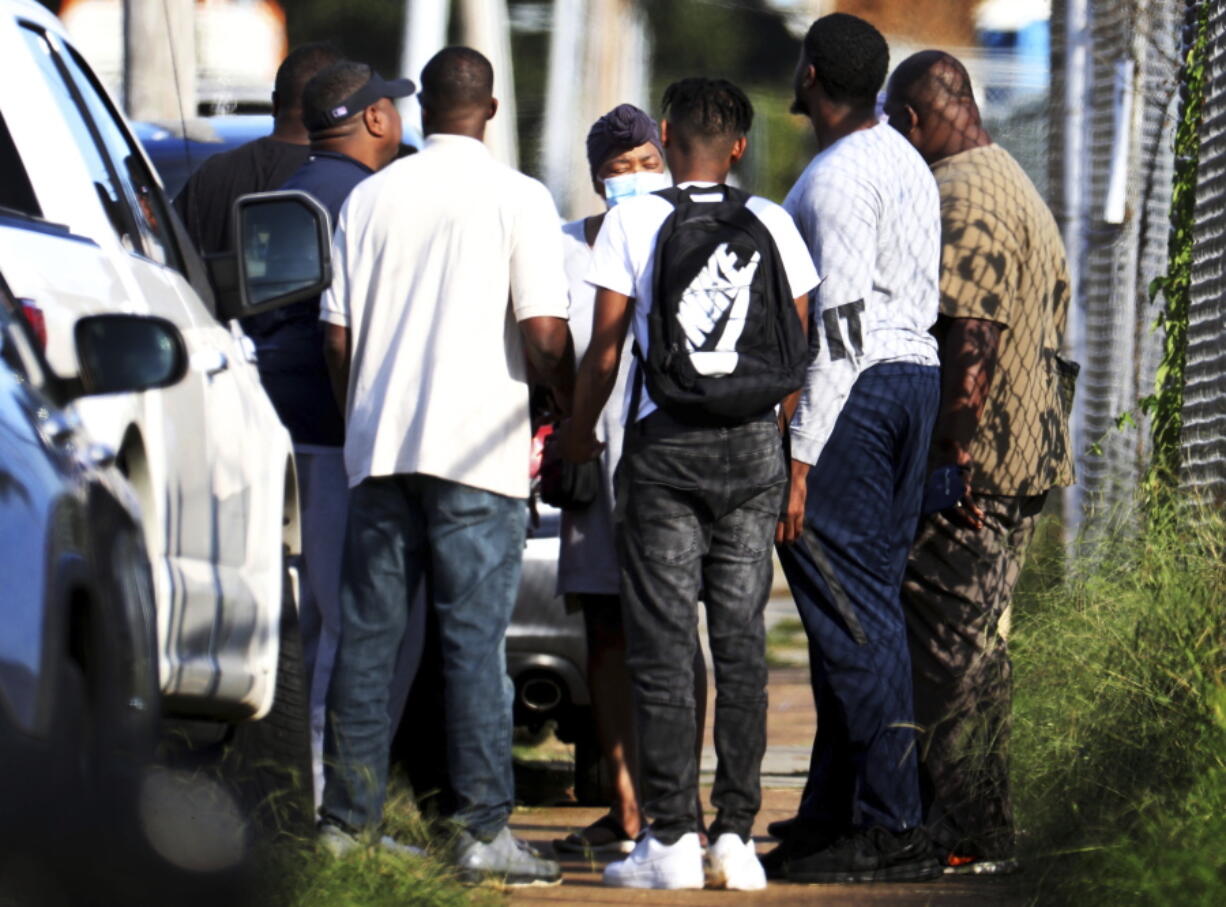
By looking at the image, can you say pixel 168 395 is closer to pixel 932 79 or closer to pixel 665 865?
pixel 665 865

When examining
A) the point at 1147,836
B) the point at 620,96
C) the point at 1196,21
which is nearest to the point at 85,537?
the point at 1147,836

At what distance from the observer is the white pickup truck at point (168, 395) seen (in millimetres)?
3922

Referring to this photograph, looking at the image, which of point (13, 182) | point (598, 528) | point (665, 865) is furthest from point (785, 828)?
point (13, 182)

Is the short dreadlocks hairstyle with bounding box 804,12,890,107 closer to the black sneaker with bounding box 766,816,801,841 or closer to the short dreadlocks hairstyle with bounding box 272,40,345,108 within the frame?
the short dreadlocks hairstyle with bounding box 272,40,345,108

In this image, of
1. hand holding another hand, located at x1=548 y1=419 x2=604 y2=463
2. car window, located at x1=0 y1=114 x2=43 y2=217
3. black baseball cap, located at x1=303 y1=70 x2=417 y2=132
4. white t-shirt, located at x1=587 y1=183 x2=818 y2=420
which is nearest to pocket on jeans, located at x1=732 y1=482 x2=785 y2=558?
white t-shirt, located at x1=587 y1=183 x2=818 y2=420

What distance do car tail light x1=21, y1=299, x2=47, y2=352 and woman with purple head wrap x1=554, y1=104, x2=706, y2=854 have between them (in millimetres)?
2541

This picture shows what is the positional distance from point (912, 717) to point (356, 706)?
1317mm

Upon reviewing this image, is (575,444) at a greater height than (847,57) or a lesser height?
lesser

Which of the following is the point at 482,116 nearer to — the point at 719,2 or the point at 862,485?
the point at 862,485

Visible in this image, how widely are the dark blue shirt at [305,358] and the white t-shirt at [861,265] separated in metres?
1.29

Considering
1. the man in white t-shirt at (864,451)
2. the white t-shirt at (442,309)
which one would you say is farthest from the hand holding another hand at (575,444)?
the man in white t-shirt at (864,451)

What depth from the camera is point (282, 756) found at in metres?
4.84

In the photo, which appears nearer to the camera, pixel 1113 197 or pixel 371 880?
pixel 371 880

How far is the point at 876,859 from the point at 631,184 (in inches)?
75.3
